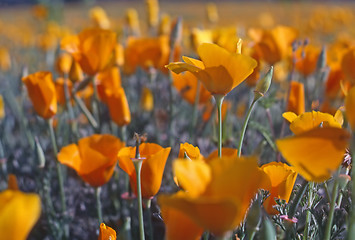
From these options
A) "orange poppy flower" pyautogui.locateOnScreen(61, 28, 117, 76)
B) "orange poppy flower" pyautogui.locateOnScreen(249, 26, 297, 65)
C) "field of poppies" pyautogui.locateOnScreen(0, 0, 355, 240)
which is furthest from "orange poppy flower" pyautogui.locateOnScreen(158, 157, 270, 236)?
"orange poppy flower" pyautogui.locateOnScreen(249, 26, 297, 65)

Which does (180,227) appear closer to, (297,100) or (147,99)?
(297,100)

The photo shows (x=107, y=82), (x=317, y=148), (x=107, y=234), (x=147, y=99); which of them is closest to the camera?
(x=317, y=148)

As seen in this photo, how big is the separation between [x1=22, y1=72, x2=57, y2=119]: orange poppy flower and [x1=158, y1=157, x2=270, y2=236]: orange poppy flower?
0.89 meters

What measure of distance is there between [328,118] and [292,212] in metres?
0.19

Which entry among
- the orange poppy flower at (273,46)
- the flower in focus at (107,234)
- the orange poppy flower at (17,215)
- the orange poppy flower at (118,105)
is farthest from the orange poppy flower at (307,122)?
the orange poppy flower at (273,46)

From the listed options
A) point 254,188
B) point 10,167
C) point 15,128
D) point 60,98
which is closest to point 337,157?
point 254,188

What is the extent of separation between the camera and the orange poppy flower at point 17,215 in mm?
495

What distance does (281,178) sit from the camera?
0.85 meters

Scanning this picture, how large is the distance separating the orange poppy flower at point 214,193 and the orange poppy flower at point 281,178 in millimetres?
276

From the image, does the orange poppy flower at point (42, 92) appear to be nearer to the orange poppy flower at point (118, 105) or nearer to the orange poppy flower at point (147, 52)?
the orange poppy flower at point (118, 105)

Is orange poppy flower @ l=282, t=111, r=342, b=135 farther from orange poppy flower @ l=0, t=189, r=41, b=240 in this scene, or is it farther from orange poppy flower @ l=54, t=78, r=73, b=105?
orange poppy flower @ l=54, t=78, r=73, b=105

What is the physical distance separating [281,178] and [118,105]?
0.77m

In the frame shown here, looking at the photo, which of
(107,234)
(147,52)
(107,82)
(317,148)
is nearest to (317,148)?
(317,148)

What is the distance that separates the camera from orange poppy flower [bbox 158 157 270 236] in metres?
0.51
